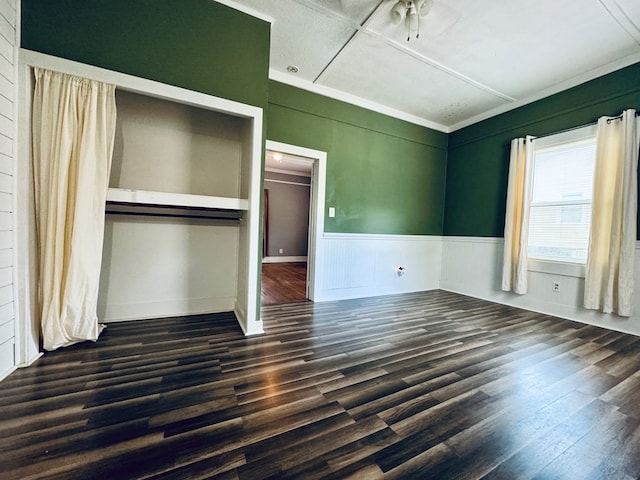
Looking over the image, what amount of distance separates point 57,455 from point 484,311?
153 inches

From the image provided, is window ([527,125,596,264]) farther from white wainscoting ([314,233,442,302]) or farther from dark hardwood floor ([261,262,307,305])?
dark hardwood floor ([261,262,307,305])

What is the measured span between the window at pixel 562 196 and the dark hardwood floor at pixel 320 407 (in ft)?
3.85

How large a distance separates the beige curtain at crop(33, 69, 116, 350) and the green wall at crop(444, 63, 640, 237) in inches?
180

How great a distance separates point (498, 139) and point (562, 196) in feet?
3.93

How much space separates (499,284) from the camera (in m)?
3.75

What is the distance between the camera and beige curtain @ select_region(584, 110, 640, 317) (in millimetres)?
2539

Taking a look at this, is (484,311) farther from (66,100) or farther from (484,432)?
(66,100)

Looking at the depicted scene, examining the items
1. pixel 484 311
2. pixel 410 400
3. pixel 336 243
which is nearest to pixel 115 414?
pixel 410 400

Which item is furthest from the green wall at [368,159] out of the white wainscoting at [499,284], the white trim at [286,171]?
the white trim at [286,171]

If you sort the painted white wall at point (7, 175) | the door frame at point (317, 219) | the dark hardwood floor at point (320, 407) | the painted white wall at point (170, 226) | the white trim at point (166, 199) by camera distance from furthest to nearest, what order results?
the door frame at point (317, 219)
the painted white wall at point (170, 226)
the white trim at point (166, 199)
the painted white wall at point (7, 175)
the dark hardwood floor at point (320, 407)

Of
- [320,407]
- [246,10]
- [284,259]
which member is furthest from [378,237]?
[284,259]

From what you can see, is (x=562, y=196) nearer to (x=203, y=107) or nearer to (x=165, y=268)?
(x=203, y=107)

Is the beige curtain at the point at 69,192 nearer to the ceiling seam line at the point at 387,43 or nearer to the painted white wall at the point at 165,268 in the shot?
the painted white wall at the point at 165,268

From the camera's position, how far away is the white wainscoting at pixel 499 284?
281cm
